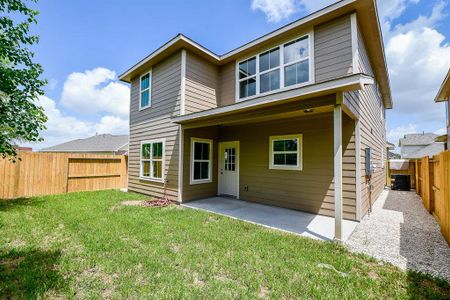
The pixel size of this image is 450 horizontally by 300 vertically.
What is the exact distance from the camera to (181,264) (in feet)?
9.89

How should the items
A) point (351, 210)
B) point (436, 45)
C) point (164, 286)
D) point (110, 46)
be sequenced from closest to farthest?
point (164, 286)
point (351, 210)
point (110, 46)
point (436, 45)

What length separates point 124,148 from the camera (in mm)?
21266

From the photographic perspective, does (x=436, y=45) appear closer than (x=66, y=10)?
No

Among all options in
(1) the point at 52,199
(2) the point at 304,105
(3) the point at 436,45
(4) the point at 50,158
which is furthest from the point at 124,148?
(3) the point at 436,45

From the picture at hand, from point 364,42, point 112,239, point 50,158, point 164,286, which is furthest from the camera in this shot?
point 50,158

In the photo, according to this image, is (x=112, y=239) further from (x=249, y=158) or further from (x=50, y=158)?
(x=50, y=158)

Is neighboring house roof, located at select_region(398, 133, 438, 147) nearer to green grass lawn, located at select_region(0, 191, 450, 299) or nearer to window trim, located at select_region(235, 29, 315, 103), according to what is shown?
window trim, located at select_region(235, 29, 315, 103)

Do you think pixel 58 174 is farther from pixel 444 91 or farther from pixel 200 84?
pixel 444 91

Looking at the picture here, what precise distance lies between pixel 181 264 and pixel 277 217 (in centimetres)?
322

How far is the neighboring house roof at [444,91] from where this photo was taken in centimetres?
882

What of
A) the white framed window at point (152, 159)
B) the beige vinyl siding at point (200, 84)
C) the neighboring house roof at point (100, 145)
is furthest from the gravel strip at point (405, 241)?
the neighboring house roof at point (100, 145)

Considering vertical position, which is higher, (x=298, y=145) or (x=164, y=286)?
(x=298, y=145)

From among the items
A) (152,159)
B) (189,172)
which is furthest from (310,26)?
(152,159)

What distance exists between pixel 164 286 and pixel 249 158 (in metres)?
5.39
